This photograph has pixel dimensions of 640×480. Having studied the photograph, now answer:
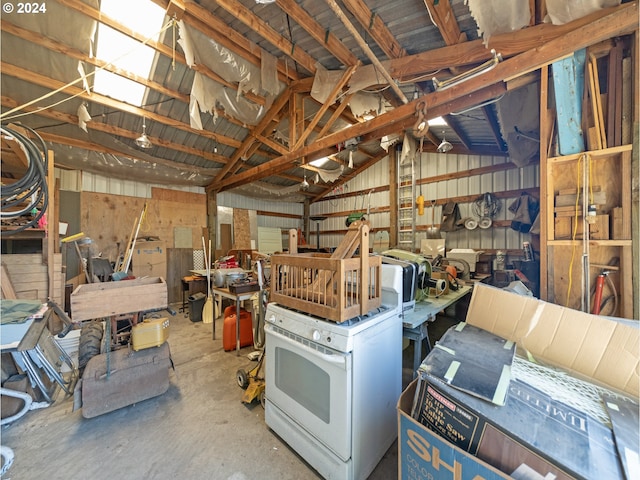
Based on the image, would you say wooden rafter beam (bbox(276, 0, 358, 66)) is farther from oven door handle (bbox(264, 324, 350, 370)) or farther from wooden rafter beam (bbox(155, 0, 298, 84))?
oven door handle (bbox(264, 324, 350, 370))

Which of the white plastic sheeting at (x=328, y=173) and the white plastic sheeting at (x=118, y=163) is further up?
the white plastic sheeting at (x=328, y=173)

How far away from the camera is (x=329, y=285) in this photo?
4.66 feet

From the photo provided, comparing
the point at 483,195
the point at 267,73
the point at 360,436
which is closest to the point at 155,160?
the point at 267,73

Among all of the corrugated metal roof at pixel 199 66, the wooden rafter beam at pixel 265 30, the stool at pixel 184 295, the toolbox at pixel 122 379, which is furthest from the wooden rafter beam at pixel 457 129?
the stool at pixel 184 295

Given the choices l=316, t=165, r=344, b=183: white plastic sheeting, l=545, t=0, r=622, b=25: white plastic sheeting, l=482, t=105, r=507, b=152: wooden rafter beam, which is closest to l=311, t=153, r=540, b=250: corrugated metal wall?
l=482, t=105, r=507, b=152: wooden rafter beam

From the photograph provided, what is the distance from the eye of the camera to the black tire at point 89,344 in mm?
2127

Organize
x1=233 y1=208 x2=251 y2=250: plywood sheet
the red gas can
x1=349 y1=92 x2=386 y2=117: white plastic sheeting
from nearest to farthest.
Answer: the red gas can → x1=349 y1=92 x2=386 y2=117: white plastic sheeting → x1=233 y1=208 x2=251 y2=250: plywood sheet

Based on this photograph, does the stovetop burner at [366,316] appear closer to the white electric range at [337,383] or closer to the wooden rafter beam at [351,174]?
the white electric range at [337,383]

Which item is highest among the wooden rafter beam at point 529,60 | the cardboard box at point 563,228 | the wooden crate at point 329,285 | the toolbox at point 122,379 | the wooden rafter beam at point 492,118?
the wooden rafter beam at point 492,118

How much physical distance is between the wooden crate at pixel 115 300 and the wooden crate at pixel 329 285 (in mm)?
1165

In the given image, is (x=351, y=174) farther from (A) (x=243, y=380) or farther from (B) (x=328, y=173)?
(A) (x=243, y=380)

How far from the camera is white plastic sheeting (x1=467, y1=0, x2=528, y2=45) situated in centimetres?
171

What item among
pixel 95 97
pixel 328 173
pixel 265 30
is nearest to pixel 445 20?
pixel 265 30

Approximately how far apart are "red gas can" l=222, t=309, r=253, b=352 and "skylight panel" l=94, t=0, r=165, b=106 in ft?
9.38
